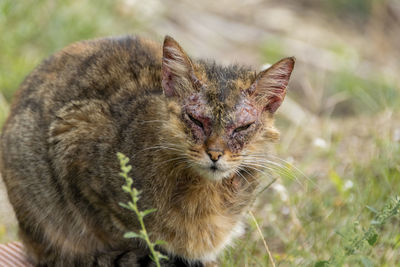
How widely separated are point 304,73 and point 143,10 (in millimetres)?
2331

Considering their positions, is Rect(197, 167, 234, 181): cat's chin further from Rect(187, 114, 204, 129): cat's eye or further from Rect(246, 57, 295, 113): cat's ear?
Rect(246, 57, 295, 113): cat's ear

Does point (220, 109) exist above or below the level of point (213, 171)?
above

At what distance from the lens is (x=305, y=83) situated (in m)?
7.07

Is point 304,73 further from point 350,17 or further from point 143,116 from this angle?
point 143,116

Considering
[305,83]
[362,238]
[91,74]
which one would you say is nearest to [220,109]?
[362,238]

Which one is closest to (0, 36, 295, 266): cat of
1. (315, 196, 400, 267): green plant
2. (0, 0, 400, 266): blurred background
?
(0, 0, 400, 266): blurred background

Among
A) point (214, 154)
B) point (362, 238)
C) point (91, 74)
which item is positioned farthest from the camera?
point (91, 74)

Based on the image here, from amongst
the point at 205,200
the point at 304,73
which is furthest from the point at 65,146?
the point at 304,73

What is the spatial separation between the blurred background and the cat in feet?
1.13

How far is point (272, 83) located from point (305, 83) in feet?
13.3

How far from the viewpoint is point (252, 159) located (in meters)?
3.11

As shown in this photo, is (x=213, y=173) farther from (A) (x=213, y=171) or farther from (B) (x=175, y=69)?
(B) (x=175, y=69)

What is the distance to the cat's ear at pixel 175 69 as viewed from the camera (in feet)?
10.0

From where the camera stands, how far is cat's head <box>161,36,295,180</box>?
289cm
